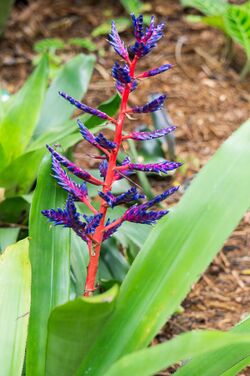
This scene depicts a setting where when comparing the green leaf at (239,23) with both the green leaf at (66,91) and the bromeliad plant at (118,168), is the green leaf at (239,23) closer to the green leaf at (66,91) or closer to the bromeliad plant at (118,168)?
the green leaf at (66,91)

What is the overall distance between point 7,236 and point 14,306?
85 centimetres

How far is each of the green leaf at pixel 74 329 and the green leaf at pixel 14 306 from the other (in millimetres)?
103

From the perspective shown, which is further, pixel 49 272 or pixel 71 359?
→ pixel 49 272

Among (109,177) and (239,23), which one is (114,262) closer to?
(109,177)

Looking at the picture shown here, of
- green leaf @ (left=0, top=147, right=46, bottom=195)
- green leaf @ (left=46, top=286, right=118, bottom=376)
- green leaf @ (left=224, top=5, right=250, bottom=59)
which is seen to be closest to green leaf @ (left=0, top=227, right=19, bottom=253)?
green leaf @ (left=0, top=147, right=46, bottom=195)

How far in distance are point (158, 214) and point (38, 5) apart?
4.11 metres

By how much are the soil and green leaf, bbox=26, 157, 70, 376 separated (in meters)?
0.98

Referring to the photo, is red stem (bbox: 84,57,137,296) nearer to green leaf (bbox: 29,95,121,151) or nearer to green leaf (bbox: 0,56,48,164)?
green leaf (bbox: 29,95,121,151)

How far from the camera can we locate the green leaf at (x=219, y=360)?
173cm

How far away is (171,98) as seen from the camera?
433 cm

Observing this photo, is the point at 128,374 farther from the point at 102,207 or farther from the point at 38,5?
the point at 38,5

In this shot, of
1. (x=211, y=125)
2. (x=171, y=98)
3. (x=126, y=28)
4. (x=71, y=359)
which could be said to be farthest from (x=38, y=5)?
(x=71, y=359)

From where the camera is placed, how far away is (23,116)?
297 centimetres

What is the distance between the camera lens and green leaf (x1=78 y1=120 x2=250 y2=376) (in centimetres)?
167
